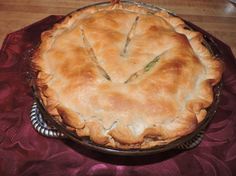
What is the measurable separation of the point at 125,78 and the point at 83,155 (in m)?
0.38

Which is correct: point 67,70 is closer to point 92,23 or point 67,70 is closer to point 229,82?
point 92,23

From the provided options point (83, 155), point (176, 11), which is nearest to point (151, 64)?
point (83, 155)

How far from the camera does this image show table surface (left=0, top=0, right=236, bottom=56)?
2.00m

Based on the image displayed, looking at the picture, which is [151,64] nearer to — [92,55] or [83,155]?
[92,55]

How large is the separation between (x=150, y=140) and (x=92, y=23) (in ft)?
2.03

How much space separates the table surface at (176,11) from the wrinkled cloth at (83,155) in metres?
0.66

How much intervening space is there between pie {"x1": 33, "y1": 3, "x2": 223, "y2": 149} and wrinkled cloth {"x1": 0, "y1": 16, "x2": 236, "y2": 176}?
20 cm

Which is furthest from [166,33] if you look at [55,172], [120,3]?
[55,172]

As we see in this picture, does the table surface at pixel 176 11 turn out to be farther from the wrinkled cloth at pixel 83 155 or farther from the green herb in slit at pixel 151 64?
the green herb in slit at pixel 151 64

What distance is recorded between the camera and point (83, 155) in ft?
4.27

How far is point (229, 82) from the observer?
5.24ft

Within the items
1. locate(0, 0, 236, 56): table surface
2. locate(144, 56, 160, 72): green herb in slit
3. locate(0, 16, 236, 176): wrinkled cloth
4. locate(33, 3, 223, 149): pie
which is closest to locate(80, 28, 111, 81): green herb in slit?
locate(33, 3, 223, 149): pie

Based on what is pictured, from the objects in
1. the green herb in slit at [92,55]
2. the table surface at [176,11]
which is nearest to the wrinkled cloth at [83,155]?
the green herb in slit at [92,55]

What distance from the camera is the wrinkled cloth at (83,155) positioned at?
4.12ft
